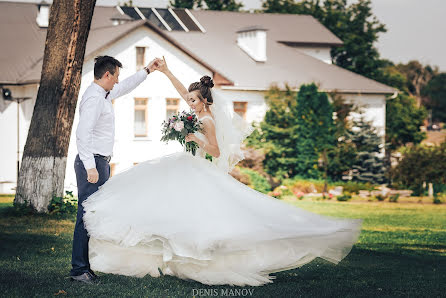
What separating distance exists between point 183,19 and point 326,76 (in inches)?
378

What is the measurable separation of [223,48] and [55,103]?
29391mm

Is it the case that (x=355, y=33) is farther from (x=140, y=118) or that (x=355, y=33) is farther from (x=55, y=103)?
(x=55, y=103)

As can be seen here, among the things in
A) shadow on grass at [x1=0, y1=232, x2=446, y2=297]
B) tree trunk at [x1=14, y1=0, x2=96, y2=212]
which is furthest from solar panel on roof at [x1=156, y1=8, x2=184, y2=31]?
shadow on grass at [x1=0, y1=232, x2=446, y2=297]

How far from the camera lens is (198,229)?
7.27 metres

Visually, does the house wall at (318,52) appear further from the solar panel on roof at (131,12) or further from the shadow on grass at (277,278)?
the shadow on grass at (277,278)

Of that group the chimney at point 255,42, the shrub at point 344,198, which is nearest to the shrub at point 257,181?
the shrub at point 344,198

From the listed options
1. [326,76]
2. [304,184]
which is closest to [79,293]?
[304,184]

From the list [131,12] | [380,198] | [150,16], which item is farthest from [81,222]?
[150,16]

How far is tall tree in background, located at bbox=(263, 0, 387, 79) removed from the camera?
55.0 m

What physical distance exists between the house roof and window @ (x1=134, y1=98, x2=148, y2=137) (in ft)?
11.3

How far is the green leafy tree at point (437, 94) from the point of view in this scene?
11850 cm

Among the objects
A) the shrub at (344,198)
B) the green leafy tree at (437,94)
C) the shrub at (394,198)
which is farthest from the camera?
the green leafy tree at (437,94)

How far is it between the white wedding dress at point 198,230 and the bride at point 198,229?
0.01 m

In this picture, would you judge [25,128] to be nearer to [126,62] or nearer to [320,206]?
[126,62]
